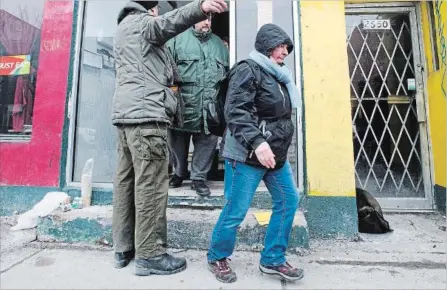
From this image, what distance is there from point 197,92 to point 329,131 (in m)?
1.59

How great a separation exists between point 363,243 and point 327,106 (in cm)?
153

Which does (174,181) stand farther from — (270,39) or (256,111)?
(270,39)

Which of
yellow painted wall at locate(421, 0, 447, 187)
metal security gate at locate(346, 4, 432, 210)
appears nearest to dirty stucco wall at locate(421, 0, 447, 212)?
yellow painted wall at locate(421, 0, 447, 187)

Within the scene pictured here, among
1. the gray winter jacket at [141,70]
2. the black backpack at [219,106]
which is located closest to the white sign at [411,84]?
the black backpack at [219,106]

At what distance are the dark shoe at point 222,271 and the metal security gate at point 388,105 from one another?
2738mm

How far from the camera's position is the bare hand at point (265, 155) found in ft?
7.42

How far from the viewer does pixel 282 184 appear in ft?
8.24

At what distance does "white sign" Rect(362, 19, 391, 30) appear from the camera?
459cm

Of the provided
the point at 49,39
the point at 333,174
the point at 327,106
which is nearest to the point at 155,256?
the point at 333,174

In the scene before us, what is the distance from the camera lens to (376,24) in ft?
15.1

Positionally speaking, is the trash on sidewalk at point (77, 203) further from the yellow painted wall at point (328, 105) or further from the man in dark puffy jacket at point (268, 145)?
the yellow painted wall at point (328, 105)

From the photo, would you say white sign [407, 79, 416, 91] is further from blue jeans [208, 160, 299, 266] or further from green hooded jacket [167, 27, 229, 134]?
blue jeans [208, 160, 299, 266]

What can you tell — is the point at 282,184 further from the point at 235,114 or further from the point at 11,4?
the point at 11,4

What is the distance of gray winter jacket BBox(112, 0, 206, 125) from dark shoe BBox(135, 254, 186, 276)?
1.13 metres
